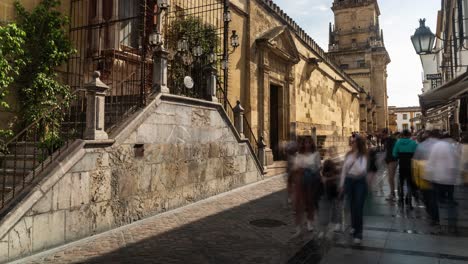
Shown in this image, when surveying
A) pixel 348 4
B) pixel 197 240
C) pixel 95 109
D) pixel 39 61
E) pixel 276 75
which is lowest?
pixel 197 240

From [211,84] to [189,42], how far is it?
1.93 m

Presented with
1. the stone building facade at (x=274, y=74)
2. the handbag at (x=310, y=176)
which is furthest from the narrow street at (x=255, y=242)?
the stone building facade at (x=274, y=74)

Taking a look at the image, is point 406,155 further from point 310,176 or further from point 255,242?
point 255,242

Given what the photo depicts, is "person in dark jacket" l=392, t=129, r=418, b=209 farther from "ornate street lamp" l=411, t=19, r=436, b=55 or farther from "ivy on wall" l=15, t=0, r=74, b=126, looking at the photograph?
"ivy on wall" l=15, t=0, r=74, b=126

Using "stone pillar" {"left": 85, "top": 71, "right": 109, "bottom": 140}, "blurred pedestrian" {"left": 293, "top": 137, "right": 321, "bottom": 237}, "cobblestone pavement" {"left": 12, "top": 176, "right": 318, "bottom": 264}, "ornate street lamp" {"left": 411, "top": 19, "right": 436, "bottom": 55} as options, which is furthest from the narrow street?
"ornate street lamp" {"left": 411, "top": 19, "right": 436, "bottom": 55}

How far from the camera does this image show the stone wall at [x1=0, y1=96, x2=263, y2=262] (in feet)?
15.3

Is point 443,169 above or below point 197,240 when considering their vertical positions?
above

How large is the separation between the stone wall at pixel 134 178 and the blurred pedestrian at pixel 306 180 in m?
3.16

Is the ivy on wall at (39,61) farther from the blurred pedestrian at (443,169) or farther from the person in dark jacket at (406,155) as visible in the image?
the person in dark jacket at (406,155)

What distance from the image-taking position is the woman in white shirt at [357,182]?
506 centimetres

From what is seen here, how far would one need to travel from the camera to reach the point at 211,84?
9.71 meters

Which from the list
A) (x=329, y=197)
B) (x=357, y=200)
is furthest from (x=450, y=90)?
(x=357, y=200)

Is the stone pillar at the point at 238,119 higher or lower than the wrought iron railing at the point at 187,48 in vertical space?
lower

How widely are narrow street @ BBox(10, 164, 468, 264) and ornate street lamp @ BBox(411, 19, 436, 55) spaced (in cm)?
396
